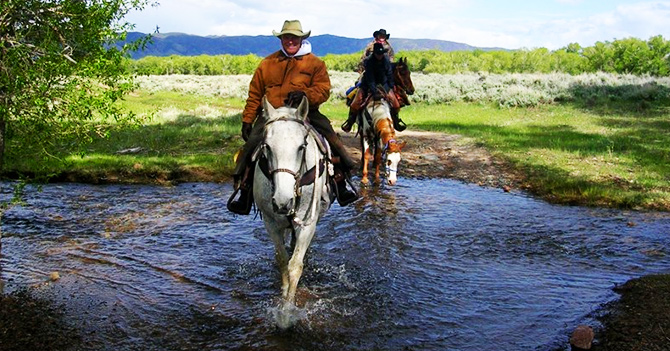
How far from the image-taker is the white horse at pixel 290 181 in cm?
542

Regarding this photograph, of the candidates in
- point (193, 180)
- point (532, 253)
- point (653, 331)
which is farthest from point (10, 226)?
point (653, 331)

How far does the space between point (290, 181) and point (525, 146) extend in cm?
1295

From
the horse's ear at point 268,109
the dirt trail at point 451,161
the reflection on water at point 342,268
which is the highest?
the horse's ear at point 268,109

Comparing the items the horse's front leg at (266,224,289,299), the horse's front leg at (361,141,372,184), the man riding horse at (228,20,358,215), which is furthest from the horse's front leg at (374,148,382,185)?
the horse's front leg at (266,224,289,299)

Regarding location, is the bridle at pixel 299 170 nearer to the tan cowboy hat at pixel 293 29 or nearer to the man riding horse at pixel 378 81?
the tan cowboy hat at pixel 293 29

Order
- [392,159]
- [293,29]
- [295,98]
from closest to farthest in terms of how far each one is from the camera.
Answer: [295,98]
[293,29]
[392,159]

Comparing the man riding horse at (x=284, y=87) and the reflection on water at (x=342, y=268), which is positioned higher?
the man riding horse at (x=284, y=87)

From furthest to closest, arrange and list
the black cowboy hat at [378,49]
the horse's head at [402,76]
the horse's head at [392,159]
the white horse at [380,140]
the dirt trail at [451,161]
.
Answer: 1. the horse's head at [402,76]
2. the dirt trail at [451,161]
3. the black cowboy hat at [378,49]
4. the white horse at [380,140]
5. the horse's head at [392,159]

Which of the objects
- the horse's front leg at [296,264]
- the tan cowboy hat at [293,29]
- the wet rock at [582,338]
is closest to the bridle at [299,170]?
the horse's front leg at [296,264]

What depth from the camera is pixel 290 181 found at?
5.38m

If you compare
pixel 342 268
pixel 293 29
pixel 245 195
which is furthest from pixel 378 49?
pixel 245 195

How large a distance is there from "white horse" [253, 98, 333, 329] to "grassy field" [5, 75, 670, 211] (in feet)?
6.37

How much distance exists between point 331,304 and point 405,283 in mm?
1159

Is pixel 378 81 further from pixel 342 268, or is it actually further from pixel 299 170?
pixel 299 170
